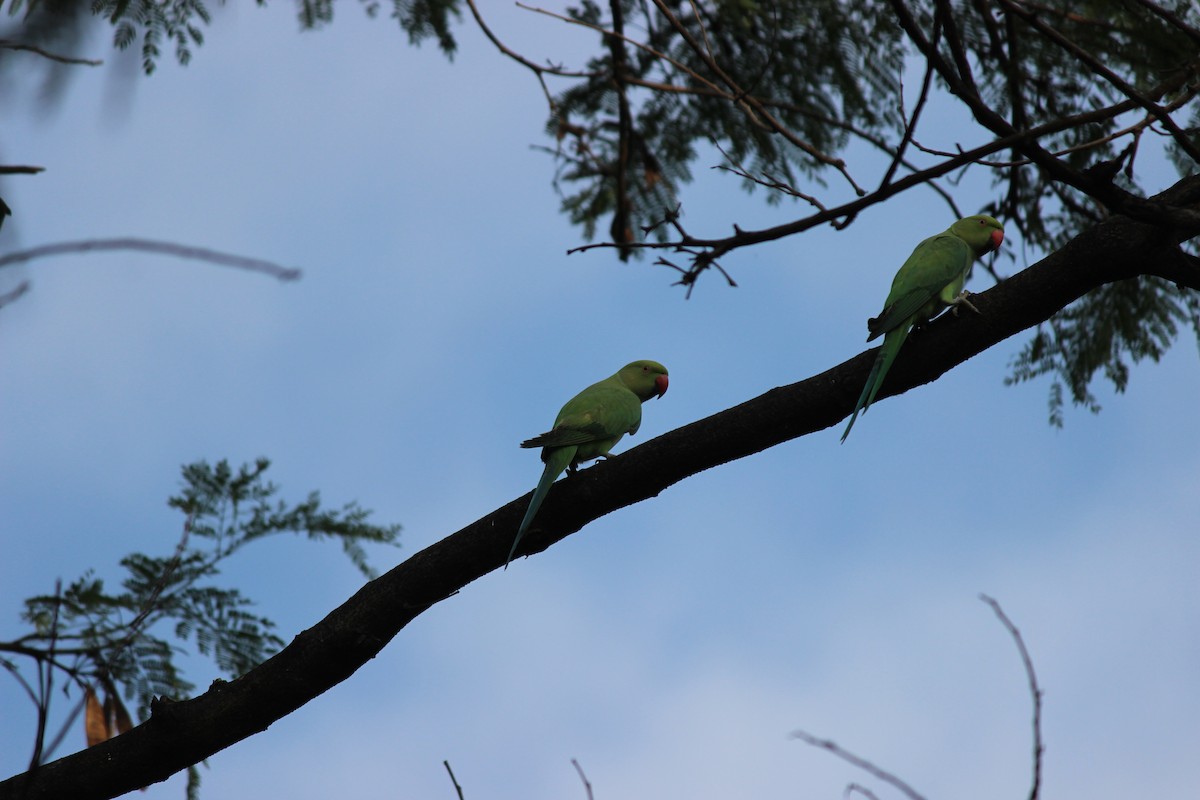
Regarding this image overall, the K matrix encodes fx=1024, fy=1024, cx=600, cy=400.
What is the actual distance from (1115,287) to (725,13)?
2954 millimetres

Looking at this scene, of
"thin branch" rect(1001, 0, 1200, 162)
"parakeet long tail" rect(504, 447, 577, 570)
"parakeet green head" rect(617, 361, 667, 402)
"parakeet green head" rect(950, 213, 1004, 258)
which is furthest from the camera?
"parakeet green head" rect(617, 361, 667, 402)

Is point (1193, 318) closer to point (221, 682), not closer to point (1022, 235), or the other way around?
point (1022, 235)

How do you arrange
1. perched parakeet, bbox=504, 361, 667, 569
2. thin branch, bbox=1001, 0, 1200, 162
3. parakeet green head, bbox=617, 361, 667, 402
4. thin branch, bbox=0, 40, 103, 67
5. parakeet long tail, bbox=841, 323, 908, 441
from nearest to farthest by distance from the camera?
thin branch, bbox=0, 40, 103, 67 → thin branch, bbox=1001, 0, 1200, 162 → parakeet long tail, bbox=841, 323, 908, 441 → perched parakeet, bbox=504, 361, 667, 569 → parakeet green head, bbox=617, 361, 667, 402

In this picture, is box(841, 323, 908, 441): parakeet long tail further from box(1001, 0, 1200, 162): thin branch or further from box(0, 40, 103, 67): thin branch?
box(0, 40, 103, 67): thin branch

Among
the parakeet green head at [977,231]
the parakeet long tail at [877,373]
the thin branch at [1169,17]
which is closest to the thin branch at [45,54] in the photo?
the parakeet long tail at [877,373]

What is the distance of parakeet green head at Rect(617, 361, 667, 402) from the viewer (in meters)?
6.30

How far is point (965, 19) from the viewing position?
5531 millimetres

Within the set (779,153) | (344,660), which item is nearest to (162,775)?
(344,660)

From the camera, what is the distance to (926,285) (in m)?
4.12

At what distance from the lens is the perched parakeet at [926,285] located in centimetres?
362

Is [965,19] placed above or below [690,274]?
above

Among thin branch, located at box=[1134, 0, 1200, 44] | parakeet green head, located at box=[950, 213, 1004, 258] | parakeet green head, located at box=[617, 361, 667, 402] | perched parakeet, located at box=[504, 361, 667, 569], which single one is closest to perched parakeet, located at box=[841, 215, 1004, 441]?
parakeet green head, located at box=[950, 213, 1004, 258]

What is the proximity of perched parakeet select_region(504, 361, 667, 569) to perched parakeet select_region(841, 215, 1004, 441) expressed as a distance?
1188 mm

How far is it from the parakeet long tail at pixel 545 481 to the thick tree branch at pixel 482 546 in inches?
1.5
